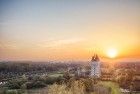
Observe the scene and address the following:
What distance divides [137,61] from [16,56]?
2.19m

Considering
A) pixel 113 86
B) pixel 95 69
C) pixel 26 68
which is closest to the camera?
pixel 113 86

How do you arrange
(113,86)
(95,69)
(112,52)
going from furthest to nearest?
(95,69)
(113,86)
(112,52)

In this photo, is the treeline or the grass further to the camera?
the treeline

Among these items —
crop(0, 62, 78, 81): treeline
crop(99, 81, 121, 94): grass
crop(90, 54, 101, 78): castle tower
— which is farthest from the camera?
crop(90, 54, 101, 78): castle tower

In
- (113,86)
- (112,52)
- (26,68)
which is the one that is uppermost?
(112,52)

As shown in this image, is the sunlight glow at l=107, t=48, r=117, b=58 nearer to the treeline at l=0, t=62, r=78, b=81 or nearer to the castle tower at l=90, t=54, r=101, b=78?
the treeline at l=0, t=62, r=78, b=81

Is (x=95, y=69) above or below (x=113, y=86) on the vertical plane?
above

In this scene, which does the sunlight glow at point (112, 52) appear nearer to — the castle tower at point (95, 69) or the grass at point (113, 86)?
the grass at point (113, 86)

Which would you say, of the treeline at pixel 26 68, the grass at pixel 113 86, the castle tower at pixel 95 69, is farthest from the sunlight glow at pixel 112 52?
the castle tower at pixel 95 69

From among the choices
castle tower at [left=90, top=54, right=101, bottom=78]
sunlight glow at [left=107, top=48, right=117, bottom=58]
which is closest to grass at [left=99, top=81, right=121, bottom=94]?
sunlight glow at [left=107, top=48, right=117, bottom=58]

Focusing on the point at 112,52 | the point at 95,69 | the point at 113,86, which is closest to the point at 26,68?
the point at 95,69

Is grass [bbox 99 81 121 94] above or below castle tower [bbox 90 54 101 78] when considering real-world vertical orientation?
below

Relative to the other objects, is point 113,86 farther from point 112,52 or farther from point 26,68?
point 26,68

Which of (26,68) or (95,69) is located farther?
(95,69)
